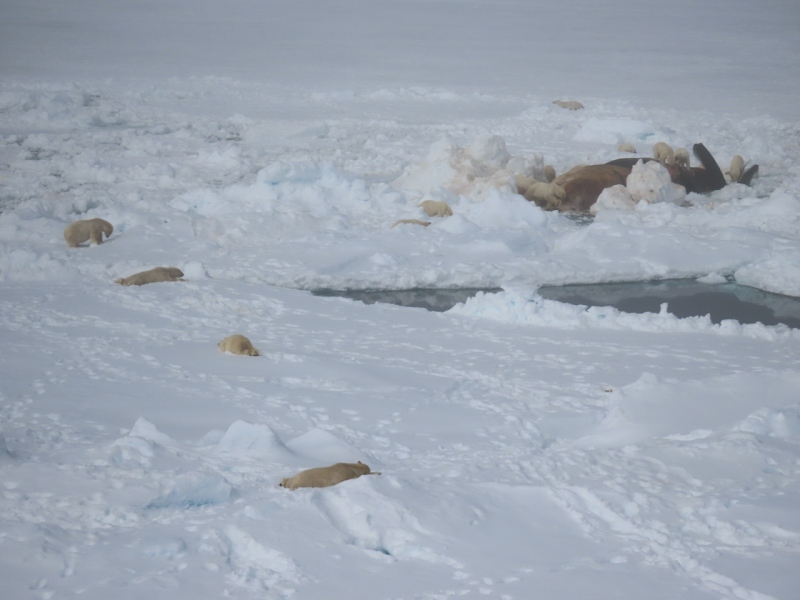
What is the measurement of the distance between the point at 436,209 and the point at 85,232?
9.23 ft

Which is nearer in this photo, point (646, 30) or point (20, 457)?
point (20, 457)

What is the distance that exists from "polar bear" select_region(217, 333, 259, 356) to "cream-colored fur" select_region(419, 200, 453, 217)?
3.11m

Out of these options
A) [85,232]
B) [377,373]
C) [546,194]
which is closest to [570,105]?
[546,194]

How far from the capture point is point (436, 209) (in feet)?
22.7

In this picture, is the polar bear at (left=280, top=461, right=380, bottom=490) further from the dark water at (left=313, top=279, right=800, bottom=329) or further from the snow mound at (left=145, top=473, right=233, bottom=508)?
the dark water at (left=313, top=279, right=800, bottom=329)

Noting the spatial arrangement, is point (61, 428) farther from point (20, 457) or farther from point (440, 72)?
point (440, 72)

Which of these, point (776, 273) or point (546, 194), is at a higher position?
point (546, 194)

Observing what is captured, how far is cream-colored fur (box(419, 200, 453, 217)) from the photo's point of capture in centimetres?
693

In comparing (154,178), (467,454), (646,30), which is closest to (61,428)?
(467,454)

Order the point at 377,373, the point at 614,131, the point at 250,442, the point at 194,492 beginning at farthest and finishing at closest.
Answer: the point at 614,131 < the point at 377,373 < the point at 250,442 < the point at 194,492

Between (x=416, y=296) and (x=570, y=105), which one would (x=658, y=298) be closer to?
(x=416, y=296)

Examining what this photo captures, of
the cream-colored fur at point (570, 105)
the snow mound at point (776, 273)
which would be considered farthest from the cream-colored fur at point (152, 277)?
the cream-colored fur at point (570, 105)

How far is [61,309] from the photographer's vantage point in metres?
4.62

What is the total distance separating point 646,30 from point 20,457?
81.2 feet
